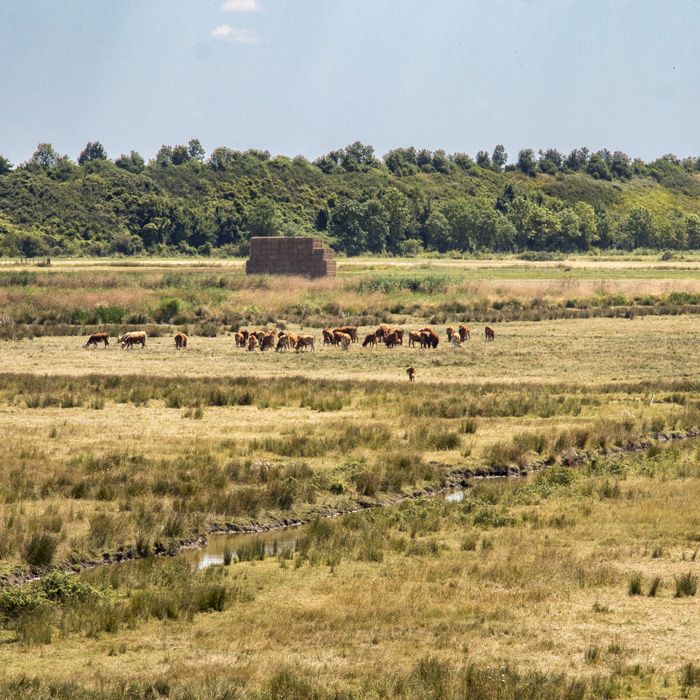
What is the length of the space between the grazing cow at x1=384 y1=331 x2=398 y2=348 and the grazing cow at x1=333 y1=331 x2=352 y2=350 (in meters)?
1.54

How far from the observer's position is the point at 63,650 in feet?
48.2

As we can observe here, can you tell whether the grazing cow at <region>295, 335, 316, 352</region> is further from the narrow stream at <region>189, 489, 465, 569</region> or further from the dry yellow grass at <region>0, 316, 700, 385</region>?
the narrow stream at <region>189, 489, 465, 569</region>

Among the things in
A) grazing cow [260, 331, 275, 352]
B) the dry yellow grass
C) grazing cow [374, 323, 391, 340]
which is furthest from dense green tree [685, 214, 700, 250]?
grazing cow [260, 331, 275, 352]

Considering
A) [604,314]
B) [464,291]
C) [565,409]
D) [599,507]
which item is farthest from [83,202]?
[599,507]

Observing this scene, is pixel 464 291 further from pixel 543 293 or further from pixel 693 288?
pixel 693 288

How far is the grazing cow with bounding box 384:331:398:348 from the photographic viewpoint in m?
52.4

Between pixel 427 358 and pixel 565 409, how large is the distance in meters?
14.7

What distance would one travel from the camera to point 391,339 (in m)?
52.4

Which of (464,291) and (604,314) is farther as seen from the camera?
(464,291)

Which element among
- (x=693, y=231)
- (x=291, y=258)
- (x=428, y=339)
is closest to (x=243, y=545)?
(x=428, y=339)

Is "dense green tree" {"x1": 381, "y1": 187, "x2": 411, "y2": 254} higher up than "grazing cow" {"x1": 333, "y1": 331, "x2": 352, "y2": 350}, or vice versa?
"dense green tree" {"x1": 381, "y1": 187, "x2": 411, "y2": 254}

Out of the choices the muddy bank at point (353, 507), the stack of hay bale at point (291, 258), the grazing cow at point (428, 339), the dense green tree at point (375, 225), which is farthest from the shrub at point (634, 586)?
the dense green tree at point (375, 225)

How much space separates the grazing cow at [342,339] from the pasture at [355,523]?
2.50 metres

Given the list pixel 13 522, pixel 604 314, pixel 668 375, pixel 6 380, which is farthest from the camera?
pixel 604 314
